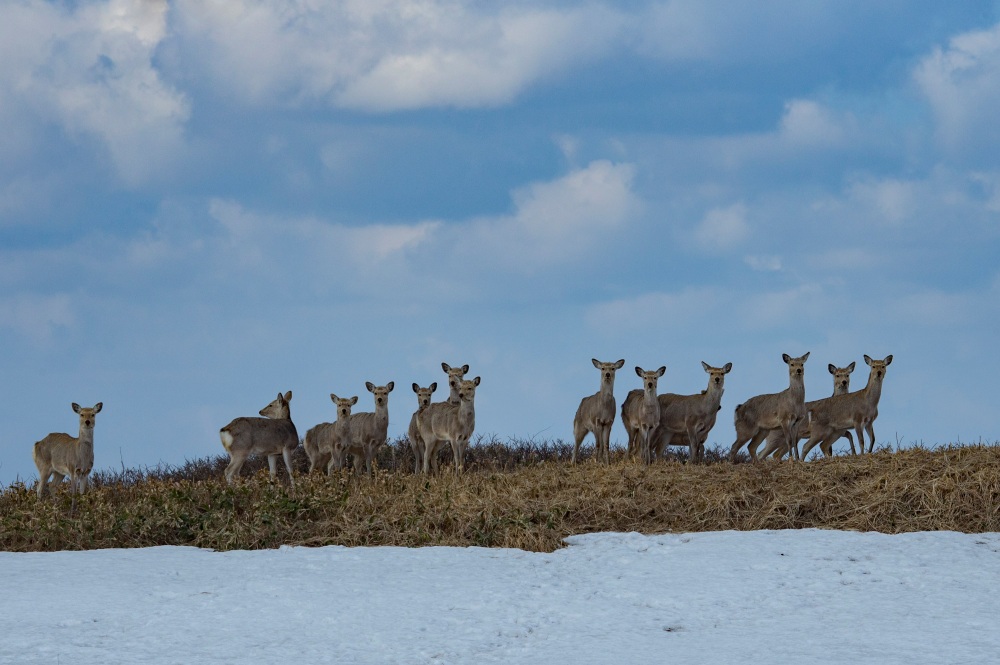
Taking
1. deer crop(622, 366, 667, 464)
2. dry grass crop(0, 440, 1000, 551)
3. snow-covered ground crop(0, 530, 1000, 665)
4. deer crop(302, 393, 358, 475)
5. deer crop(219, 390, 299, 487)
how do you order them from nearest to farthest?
snow-covered ground crop(0, 530, 1000, 665), dry grass crop(0, 440, 1000, 551), deer crop(622, 366, 667, 464), deer crop(219, 390, 299, 487), deer crop(302, 393, 358, 475)

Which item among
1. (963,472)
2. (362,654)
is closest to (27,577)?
(362,654)

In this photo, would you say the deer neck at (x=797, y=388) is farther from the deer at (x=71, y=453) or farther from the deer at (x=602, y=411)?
the deer at (x=71, y=453)

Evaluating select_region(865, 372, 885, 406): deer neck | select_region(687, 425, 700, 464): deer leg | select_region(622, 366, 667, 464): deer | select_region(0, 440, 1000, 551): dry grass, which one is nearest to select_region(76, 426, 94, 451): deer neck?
select_region(0, 440, 1000, 551): dry grass

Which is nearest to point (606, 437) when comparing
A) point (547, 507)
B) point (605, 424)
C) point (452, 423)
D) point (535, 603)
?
point (605, 424)

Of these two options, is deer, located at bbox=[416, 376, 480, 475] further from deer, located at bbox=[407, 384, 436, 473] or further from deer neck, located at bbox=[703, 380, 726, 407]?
deer neck, located at bbox=[703, 380, 726, 407]

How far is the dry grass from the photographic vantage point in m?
12.6

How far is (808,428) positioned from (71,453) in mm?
12985

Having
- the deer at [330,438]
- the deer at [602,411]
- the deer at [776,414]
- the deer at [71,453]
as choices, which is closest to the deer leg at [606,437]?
the deer at [602,411]

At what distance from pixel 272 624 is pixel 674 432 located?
12626mm

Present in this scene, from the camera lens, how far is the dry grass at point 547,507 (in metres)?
12.6

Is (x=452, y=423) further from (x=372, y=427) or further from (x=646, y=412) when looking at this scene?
(x=646, y=412)

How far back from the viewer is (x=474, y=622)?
30.6 feet

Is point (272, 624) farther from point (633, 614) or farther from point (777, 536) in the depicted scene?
point (777, 536)

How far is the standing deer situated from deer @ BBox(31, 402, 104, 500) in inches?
175
